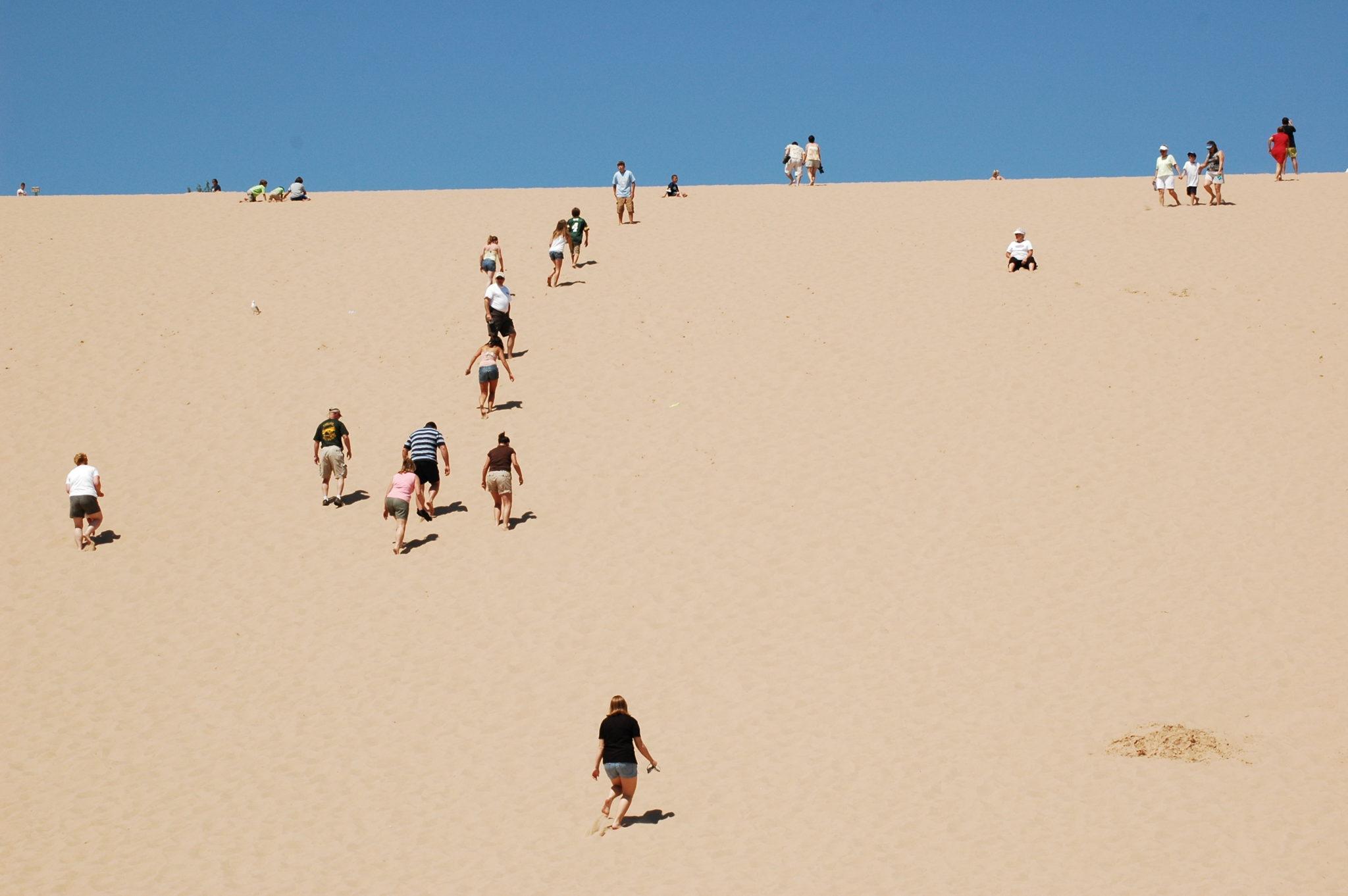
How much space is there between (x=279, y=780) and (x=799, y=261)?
19.9 m

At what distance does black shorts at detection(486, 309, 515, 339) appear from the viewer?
72.4 ft

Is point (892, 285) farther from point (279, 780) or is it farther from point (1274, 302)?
point (279, 780)

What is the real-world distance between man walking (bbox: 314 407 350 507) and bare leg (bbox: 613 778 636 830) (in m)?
8.68

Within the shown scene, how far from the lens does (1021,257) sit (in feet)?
90.8

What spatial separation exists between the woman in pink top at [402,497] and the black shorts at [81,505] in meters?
4.22

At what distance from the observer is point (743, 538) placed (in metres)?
17.2

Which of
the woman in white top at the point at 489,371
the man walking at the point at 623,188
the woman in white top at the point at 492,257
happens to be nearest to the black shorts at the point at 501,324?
the woman in white top at the point at 489,371

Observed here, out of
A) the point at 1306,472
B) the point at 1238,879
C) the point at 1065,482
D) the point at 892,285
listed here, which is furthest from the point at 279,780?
the point at 892,285

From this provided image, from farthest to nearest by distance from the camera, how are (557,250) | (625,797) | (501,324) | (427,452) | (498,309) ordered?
(557,250) → (501,324) → (498,309) → (427,452) → (625,797)

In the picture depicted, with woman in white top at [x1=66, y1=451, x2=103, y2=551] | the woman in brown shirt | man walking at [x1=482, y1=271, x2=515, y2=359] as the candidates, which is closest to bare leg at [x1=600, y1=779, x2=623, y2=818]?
the woman in brown shirt

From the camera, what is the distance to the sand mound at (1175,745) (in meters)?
11.6

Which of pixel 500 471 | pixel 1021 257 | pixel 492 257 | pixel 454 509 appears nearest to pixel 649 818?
pixel 500 471

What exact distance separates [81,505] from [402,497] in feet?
15.4

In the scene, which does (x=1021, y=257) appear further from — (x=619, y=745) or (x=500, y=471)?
(x=619, y=745)
